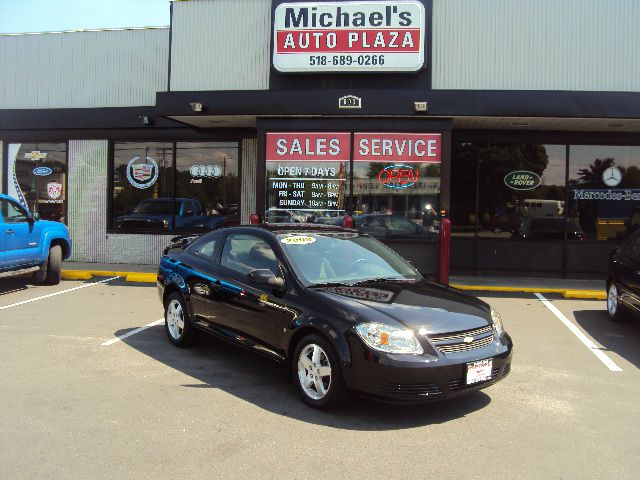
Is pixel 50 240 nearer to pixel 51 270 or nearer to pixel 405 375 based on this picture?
pixel 51 270

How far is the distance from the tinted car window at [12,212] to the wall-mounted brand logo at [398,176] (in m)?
6.55

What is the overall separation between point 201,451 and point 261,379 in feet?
5.40

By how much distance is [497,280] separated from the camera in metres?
12.2

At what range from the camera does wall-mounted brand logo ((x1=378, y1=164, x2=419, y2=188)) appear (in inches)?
452

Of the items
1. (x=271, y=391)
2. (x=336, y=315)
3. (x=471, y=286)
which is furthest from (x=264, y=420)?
(x=471, y=286)

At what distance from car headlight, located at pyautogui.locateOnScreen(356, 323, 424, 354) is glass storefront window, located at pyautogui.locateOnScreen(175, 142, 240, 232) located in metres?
9.45

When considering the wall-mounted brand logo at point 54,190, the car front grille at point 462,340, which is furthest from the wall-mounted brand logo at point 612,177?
the wall-mounted brand logo at point 54,190

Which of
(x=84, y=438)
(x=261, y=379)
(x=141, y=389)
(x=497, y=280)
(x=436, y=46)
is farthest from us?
(x=497, y=280)

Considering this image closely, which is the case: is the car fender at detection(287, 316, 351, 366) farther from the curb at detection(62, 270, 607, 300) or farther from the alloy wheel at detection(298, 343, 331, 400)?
the curb at detection(62, 270, 607, 300)

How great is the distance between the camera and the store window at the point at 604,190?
41.4 ft

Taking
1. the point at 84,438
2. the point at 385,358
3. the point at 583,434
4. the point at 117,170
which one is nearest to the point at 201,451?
the point at 84,438

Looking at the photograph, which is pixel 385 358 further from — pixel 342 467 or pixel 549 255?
pixel 549 255

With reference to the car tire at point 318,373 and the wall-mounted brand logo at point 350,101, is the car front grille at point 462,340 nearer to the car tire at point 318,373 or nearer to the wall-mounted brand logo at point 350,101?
the car tire at point 318,373

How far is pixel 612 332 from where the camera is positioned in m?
7.93
